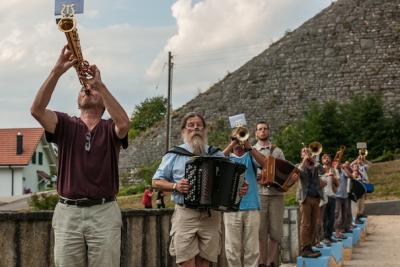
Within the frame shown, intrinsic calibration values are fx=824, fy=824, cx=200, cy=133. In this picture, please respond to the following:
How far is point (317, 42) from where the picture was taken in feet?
138

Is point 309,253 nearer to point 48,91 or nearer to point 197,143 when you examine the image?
point 197,143

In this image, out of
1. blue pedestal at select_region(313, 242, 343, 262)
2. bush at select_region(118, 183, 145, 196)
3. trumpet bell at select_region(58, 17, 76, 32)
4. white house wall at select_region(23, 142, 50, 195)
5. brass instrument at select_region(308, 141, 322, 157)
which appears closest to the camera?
trumpet bell at select_region(58, 17, 76, 32)

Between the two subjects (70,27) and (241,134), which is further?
(241,134)

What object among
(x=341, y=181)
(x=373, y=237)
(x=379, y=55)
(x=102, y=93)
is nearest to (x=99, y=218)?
(x=102, y=93)

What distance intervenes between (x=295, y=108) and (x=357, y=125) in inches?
234

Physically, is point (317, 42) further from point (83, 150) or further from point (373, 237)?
point (83, 150)

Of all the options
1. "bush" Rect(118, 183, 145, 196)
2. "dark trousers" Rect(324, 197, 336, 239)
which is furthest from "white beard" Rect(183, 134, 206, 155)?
"bush" Rect(118, 183, 145, 196)

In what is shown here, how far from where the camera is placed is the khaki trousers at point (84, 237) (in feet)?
18.2

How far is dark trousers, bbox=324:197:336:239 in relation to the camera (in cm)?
1360

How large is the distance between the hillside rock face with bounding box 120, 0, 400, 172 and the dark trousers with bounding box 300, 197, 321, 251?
28626mm

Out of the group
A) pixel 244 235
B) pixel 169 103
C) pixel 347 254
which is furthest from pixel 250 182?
pixel 169 103

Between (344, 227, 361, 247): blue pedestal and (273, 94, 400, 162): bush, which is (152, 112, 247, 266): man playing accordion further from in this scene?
(273, 94, 400, 162): bush

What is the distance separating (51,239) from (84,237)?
68cm

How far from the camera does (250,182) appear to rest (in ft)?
29.8
